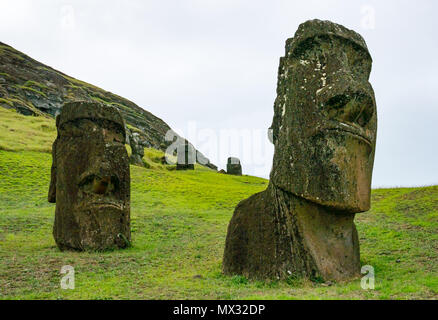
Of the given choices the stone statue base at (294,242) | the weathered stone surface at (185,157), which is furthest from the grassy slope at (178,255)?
the weathered stone surface at (185,157)

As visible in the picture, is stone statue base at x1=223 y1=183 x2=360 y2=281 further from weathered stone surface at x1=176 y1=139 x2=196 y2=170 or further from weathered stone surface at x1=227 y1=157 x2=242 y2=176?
weathered stone surface at x1=227 y1=157 x2=242 y2=176

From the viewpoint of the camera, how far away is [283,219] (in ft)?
25.6

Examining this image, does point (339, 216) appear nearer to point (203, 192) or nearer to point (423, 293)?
point (423, 293)

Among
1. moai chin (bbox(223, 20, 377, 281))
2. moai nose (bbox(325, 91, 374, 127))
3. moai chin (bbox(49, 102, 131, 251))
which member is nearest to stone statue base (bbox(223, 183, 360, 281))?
moai chin (bbox(223, 20, 377, 281))

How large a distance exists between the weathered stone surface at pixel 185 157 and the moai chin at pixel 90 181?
3812 centimetres

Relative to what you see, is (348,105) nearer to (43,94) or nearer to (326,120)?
(326,120)

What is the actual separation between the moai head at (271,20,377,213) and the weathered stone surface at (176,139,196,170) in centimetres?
4255

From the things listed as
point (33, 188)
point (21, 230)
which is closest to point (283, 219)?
point (21, 230)

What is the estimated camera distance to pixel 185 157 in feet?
169

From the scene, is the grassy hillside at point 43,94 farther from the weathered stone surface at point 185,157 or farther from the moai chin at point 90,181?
the moai chin at point 90,181

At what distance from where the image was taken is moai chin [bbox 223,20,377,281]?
748cm

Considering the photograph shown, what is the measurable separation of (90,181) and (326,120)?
684 centimetres

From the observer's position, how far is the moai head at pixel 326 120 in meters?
7.48
